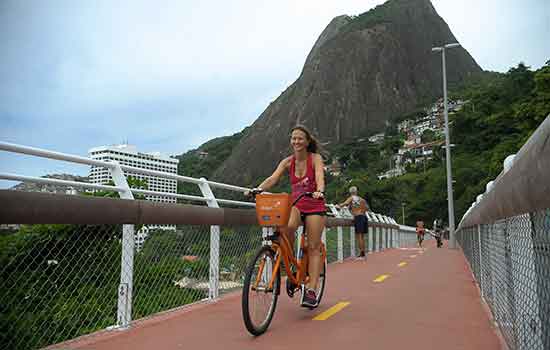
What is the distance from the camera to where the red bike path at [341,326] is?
153 inches

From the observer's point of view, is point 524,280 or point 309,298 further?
point 309,298

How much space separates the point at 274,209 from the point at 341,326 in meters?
1.29

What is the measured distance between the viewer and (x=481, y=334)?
417cm

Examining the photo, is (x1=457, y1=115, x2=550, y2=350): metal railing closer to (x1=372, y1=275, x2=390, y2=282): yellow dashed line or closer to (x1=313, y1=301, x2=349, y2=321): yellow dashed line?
(x1=313, y1=301, x2=349, y2=321): yellow dashed line

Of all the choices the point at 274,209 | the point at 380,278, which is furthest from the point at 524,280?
the point at 380,278

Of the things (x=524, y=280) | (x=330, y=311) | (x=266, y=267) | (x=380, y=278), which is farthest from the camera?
(x=380, y=278)

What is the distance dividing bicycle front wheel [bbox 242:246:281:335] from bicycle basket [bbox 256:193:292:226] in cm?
27

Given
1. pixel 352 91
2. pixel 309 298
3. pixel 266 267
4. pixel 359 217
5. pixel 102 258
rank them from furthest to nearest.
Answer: pixel 352 91, pixel 359 217, pixel 102 258, pixel 309 298, pixel 266 267

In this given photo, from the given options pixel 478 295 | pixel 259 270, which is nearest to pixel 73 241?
pixel 259 270

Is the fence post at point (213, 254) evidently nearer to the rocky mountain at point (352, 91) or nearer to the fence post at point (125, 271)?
the fence post at point (125, 271)

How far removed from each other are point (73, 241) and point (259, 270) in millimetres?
1957

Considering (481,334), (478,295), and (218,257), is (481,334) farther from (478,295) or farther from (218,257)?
(218,257)

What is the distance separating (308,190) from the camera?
198 inches

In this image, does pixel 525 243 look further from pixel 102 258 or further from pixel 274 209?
pixel 102 258
